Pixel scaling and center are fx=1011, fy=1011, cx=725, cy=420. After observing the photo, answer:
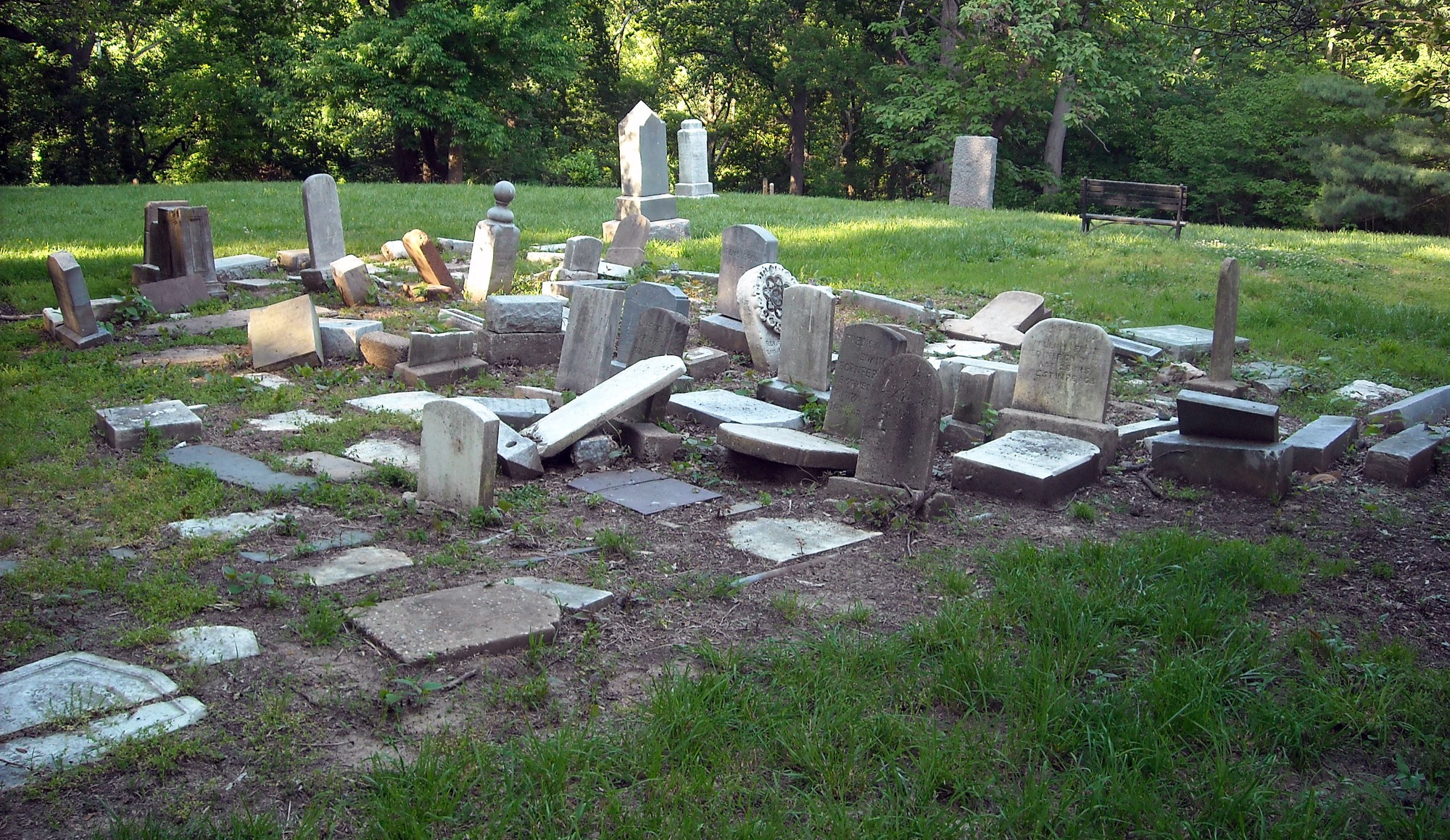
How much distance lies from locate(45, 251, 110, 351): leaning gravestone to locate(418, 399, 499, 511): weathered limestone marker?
4.72 m

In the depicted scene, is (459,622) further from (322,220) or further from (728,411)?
(322,220)

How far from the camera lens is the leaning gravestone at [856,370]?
20.0 feet

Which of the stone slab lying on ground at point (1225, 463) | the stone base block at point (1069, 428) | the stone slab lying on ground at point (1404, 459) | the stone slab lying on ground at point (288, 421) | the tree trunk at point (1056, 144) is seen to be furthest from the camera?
the tree trunk at point (1056, 144)

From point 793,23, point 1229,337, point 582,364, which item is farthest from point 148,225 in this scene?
point 793,23

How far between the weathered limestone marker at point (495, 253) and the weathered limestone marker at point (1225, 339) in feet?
21.1

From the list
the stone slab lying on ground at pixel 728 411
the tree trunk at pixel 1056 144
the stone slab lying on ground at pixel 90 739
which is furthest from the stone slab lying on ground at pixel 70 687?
the tree trunk at pixel 1056 144

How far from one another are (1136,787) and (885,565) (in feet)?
5.87

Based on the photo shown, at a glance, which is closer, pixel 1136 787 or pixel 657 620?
pixel 1136 787

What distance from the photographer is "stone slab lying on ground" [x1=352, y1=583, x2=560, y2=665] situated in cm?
354

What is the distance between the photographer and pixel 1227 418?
5.60 meters

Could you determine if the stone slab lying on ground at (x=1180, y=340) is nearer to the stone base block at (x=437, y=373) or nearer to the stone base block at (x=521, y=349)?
the stone base block at (x=521, y=349)

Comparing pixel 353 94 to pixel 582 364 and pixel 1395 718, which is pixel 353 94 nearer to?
pixel 582 364

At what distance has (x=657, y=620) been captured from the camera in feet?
12.8

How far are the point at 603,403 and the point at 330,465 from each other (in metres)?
1.57
